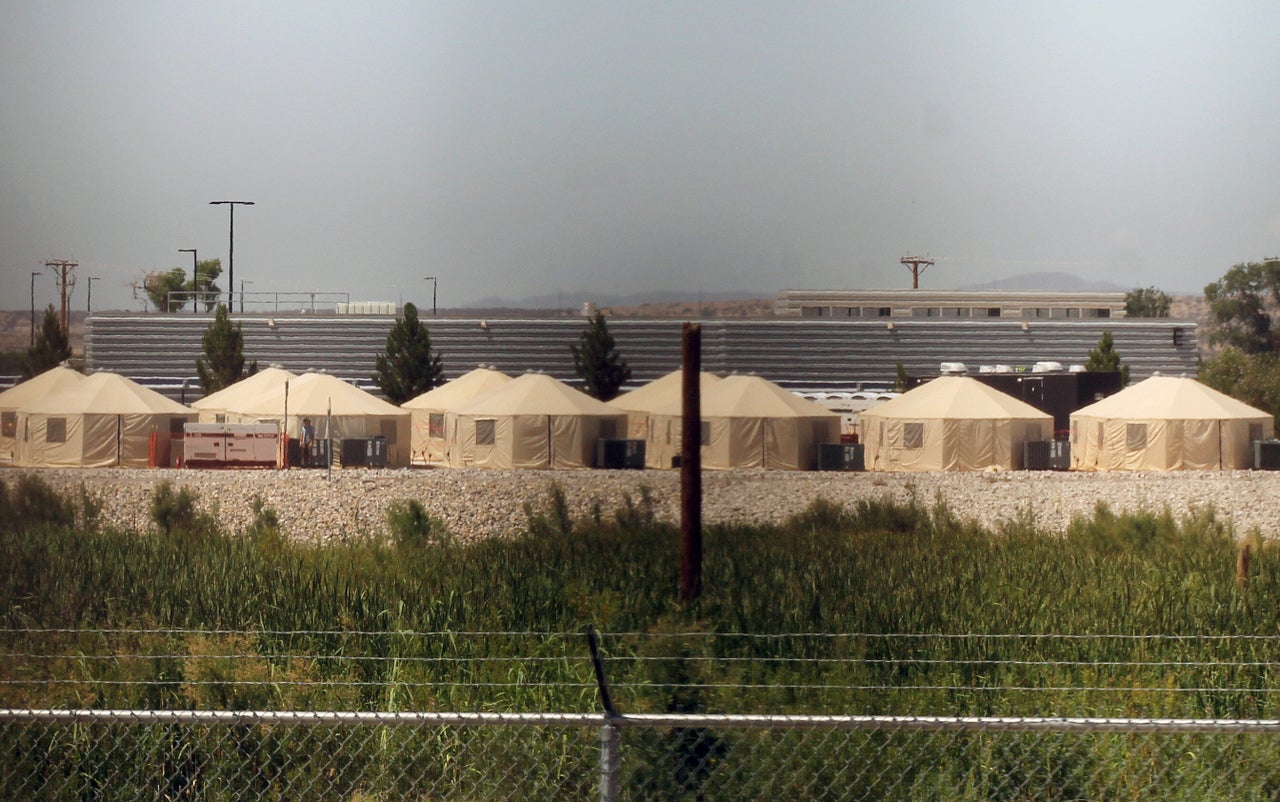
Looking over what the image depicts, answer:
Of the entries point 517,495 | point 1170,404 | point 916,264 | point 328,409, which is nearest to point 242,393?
point 328,409

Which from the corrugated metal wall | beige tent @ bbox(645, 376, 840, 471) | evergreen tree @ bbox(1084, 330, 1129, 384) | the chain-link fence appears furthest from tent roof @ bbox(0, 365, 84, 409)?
evergreen tree @ bbox(1084, 330, 1129, 384)

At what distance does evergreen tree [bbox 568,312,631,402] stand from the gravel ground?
108 cm

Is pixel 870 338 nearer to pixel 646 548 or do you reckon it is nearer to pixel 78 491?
pixel 646 548

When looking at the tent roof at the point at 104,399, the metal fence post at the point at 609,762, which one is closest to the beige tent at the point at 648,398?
the tent roof at the point at 104,399

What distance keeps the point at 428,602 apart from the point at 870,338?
25.8ft

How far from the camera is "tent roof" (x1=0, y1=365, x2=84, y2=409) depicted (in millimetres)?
14797

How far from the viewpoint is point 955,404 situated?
17.4m

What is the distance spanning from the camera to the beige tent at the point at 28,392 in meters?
14.8

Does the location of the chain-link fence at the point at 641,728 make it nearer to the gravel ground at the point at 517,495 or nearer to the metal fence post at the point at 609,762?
the metal fence post at the point at 609,762

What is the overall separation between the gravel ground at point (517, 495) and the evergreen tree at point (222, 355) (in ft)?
3.75

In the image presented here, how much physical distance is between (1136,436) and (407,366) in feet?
32.7

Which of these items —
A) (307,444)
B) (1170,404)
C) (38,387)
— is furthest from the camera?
(1170,404)

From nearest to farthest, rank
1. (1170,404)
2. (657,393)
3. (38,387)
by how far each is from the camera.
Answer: (38,387) → (657,393) → (1170,404)

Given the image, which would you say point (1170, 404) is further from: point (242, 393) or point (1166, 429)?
point (242, 393)
